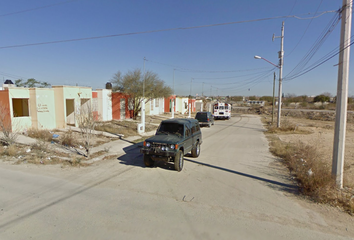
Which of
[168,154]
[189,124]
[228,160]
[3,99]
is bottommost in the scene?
[228,160]

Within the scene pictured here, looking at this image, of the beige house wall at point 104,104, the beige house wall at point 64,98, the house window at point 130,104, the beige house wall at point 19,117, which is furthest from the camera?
the house window at point 130,104

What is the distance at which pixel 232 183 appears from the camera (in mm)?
7164

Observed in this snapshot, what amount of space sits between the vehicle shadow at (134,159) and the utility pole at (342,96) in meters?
5.40

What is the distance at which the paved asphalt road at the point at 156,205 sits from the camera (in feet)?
14.1

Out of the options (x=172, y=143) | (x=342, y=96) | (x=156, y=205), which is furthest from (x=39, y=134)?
(x=342, y=96)

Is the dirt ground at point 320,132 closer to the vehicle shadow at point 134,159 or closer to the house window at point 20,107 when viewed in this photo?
the vehicle shadow at point 134,159

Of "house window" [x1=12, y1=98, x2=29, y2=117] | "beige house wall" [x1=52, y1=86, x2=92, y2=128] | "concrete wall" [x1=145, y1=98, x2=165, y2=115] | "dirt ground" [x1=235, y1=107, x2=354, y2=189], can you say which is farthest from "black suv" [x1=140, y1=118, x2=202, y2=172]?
"concrete wall" [x1=145, y1=98, x2=165, y2=115]

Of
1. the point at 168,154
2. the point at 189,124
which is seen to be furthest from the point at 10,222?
the point at 189,124

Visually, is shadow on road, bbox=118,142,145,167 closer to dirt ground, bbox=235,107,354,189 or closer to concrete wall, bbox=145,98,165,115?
dirt ground, bbox=235,107,354,189

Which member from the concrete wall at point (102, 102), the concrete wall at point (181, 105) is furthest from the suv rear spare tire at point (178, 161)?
the concrete wall at point (181, 105)

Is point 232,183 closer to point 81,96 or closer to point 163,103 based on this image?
point 81,96

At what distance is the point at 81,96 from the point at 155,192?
15.1m

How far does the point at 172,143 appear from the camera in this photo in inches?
315

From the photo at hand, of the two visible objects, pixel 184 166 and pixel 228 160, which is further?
pixel 228 160
